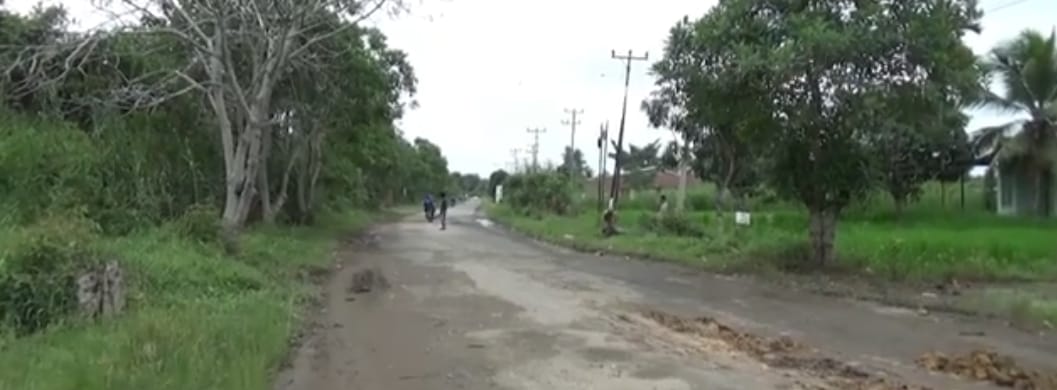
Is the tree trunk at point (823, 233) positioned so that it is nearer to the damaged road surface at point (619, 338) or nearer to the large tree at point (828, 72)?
the large tree at point (828, 72)

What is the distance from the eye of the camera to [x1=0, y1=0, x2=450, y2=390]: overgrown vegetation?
371 inches

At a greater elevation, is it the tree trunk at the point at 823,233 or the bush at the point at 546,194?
the bush at the point at 546,194

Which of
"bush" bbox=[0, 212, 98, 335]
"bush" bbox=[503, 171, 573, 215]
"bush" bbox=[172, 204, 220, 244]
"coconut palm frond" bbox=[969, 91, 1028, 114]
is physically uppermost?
"coconut palm frond" bbox=[969, 91, 1028, 114]

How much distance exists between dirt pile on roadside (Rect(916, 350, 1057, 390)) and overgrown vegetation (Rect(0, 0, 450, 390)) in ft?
20.5

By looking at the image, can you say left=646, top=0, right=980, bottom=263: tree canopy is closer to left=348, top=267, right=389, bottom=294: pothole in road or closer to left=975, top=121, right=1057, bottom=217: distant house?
left=348, top=267, right=389, bottom=294: pothole in road

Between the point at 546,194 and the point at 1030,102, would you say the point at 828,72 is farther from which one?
the point at 546,194

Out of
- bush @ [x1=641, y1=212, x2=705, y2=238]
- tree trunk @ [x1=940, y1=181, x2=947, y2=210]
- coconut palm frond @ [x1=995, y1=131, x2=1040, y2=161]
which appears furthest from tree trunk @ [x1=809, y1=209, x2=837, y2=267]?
tree trunk @ [x1=940, y1=181, x2=947, y2=210]

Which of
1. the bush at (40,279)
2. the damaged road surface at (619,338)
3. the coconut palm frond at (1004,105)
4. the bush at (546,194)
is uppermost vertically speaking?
the coconut palm frond at (1004,105)

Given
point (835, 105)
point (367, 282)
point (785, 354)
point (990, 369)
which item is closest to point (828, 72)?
point (835, 105)

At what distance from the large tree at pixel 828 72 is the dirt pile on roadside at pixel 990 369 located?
869 cm

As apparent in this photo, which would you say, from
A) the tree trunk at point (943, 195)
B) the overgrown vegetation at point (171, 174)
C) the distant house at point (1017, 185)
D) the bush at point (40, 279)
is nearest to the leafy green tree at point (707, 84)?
the overgrown vegetation at point (171, 174)

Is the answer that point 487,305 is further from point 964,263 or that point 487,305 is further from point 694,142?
point 694,142

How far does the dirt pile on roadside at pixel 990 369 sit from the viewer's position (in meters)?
9.16

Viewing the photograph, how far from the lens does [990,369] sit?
31.9 ft
